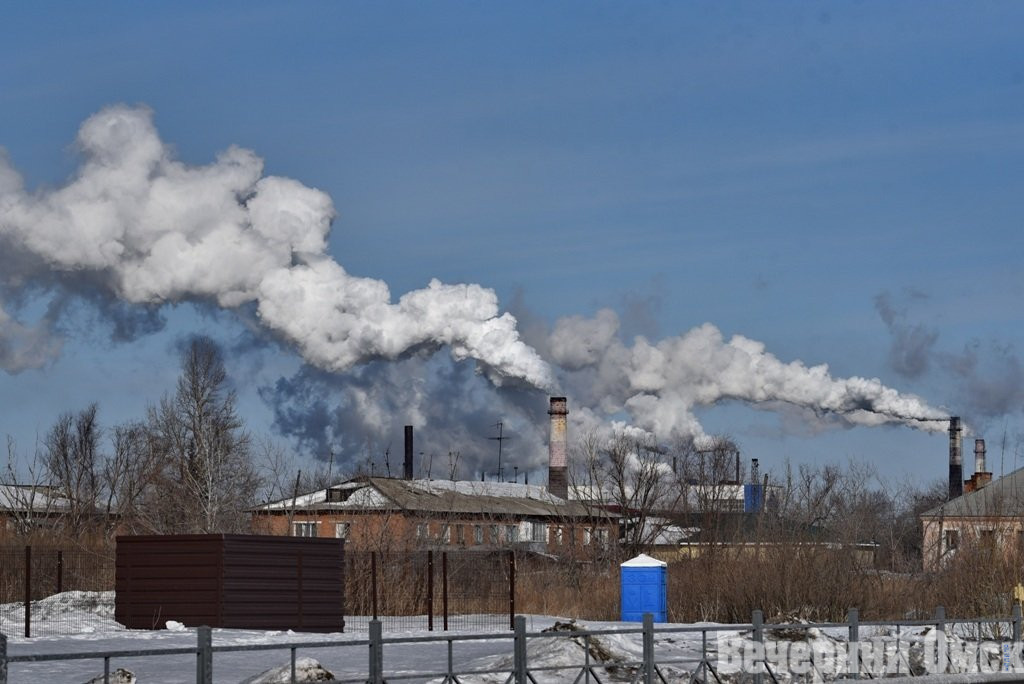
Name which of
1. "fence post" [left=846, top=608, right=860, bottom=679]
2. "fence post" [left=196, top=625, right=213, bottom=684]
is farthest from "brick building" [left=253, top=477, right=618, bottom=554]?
"fence post" [left=196, top=625, right=213, bottom=684]

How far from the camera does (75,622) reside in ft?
109

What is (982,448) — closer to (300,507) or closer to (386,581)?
(300,507)

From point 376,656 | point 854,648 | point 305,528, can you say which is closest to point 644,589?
point 854,648

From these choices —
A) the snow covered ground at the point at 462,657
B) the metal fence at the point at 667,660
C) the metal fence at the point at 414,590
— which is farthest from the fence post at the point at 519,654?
the metal fence at the point at 414,590

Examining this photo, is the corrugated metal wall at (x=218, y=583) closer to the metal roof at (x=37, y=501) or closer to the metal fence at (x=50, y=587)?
the metal fence at (x=50, y=587)

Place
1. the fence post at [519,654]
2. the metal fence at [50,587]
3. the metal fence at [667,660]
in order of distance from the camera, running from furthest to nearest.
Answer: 1. the metal fence at [50,587]
2. the fence post at [519,654]
3. the metal fence at [667,660]

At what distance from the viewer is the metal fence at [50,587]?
3250 centimetres

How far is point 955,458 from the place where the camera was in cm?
8825

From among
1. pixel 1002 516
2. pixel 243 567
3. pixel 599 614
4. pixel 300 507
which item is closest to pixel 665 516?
pixel 300 507

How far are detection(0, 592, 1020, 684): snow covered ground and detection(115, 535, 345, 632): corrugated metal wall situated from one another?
0.98m

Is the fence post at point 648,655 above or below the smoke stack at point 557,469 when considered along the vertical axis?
below

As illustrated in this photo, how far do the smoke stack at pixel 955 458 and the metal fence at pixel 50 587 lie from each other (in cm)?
5895

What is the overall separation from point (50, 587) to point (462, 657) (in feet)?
63.2

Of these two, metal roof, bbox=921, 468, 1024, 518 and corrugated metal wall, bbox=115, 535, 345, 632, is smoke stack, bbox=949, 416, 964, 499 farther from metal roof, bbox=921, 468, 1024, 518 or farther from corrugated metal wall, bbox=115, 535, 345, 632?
corrugated metal wall, bbox=115, 535, 345, 632
